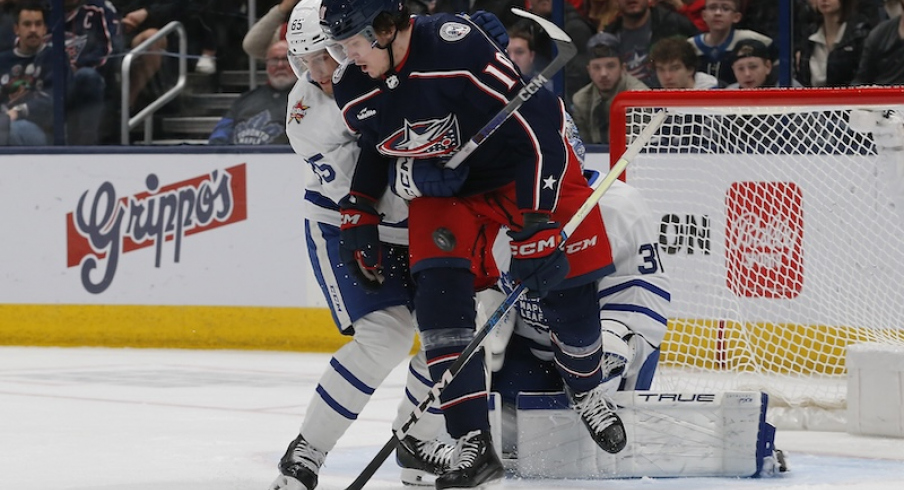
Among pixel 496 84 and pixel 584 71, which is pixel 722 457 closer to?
pixel 496 84

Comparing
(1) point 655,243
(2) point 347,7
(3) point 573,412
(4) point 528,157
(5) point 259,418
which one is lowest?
(5) point 259,418

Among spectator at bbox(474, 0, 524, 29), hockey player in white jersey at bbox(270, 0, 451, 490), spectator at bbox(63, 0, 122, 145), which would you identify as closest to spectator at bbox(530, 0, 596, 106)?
spectator at bbox(474, 0, 524, 29)

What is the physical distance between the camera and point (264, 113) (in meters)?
6.21

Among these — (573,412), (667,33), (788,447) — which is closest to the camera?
(573,412)

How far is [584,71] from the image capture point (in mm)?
5777

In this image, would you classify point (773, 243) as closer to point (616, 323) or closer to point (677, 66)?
point (677, 66)


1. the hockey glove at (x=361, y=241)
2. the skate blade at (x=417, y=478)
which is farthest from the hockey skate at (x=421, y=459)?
the hockey glove at (x=361, y=241)

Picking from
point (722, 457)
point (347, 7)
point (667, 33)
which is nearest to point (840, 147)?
point (667, 33)

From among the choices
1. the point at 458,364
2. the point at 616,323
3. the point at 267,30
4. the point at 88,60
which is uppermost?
the point at 267,30

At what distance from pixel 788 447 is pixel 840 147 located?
1.24 meters

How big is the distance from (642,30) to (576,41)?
0.87 ft

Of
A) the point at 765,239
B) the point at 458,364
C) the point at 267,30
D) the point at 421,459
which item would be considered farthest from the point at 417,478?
the point at 267,30

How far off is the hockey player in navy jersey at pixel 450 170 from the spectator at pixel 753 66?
2.62 metres

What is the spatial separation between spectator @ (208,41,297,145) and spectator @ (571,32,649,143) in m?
1.21
